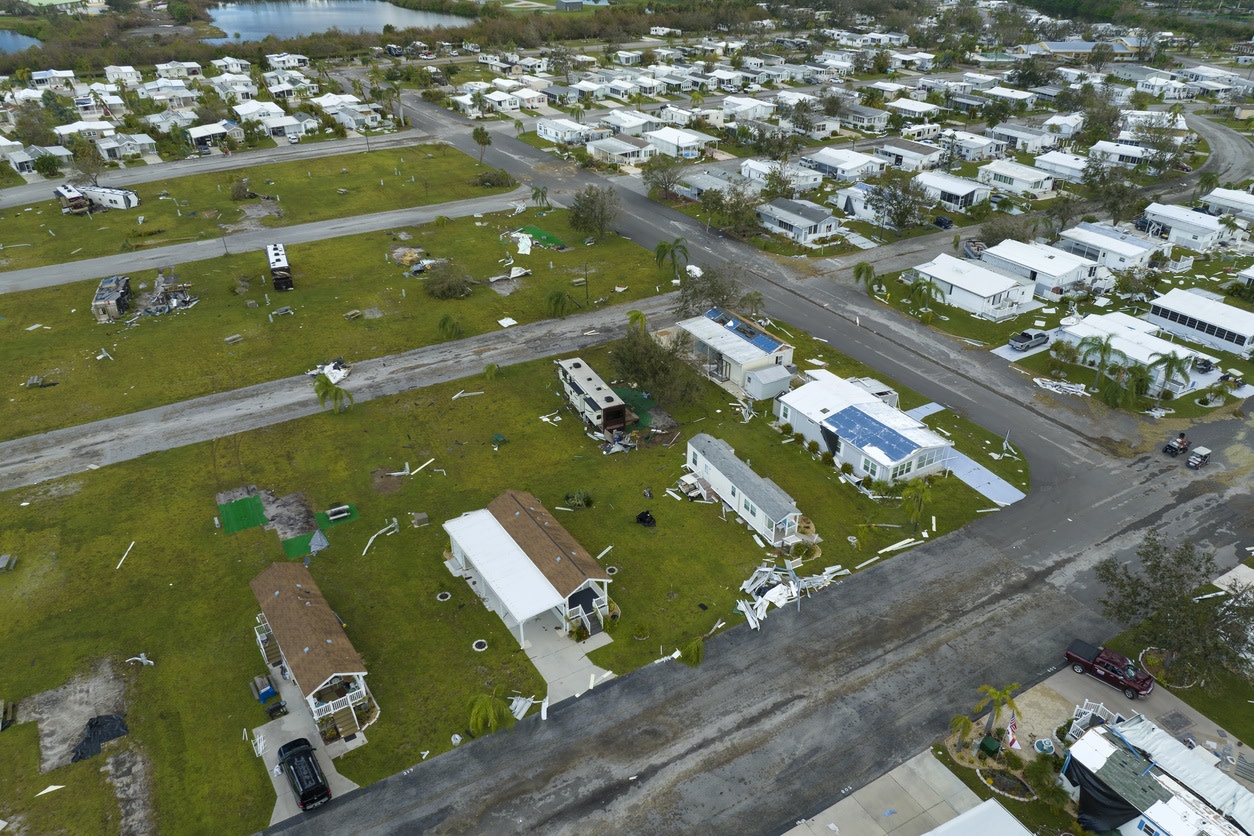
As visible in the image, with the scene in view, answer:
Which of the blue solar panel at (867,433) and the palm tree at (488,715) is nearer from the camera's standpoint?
the palm tree at (488,715)

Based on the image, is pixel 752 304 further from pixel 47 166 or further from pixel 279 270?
pixel 47 166

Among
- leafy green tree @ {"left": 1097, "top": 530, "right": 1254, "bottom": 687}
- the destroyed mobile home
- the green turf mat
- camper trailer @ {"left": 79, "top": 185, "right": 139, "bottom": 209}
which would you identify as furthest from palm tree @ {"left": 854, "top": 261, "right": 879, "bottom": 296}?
camper trailer @ {"left": 79, "top": 185, "right": 139, "bottom": 209}

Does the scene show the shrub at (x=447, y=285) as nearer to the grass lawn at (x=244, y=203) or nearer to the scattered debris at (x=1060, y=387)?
the grass lawn at (x=244, y=203)

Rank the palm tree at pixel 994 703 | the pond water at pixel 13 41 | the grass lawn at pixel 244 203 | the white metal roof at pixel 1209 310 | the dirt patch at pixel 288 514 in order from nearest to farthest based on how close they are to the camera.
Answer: the palm tree at pixel 994 703, the dirt patch at pixel 288 514, the white metal roof at pixel 1209 310, the grass lawn at pixel 244 203, the pond water at pixel 13 41

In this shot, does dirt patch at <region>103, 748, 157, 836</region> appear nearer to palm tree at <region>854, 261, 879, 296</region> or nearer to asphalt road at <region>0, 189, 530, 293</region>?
asphalt road at <region>0, 189, 530, 293</region>

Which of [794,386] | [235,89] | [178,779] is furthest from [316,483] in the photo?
[235,89]

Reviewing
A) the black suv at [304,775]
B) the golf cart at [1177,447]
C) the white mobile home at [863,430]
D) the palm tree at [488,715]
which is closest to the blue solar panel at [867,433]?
the white mobile home at [863,430]

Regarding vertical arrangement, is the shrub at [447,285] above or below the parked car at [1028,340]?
below
